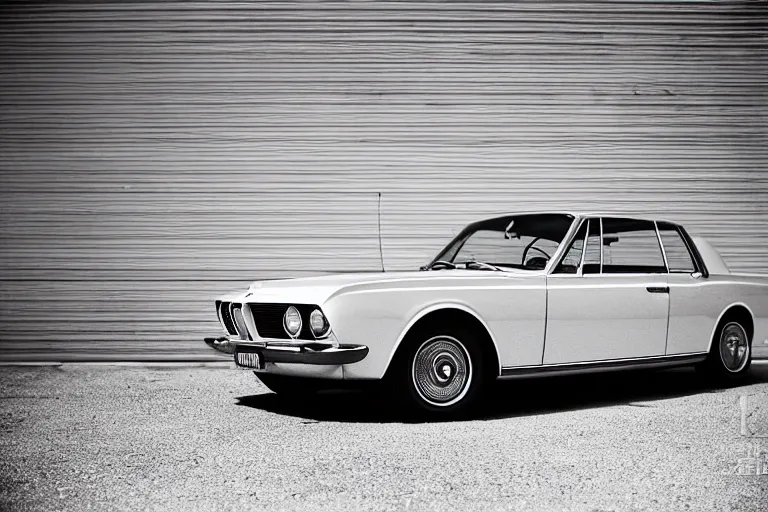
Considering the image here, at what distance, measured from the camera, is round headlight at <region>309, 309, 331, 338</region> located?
5023mm

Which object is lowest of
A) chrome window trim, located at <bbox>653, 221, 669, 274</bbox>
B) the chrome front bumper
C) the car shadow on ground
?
the car shadow on ground

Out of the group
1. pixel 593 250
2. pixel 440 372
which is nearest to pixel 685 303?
pixel 593 250

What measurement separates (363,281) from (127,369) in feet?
14.1

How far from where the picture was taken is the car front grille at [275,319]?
16.7ft

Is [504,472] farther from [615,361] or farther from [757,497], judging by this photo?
[615,361]

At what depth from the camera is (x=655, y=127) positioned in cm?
916

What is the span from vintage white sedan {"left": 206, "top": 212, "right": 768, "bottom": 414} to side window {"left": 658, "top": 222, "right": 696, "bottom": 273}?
0.5 inches

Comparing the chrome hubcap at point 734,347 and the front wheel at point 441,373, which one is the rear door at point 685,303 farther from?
the front wheel at point 441,373

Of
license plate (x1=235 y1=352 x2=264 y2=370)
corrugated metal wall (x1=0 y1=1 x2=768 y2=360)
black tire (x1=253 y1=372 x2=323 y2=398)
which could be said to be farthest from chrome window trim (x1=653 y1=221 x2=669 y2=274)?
license plate (x1=235 y1=352 x2=264 y2=370)

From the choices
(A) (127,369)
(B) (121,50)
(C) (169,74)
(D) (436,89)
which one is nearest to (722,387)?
(D) (436,89)

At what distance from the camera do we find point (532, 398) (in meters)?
6.48

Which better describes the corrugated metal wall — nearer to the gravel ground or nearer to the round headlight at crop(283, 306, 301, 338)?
the gravel ground

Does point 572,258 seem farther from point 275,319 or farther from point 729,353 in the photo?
point 275,319

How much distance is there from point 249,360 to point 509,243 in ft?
7.32
